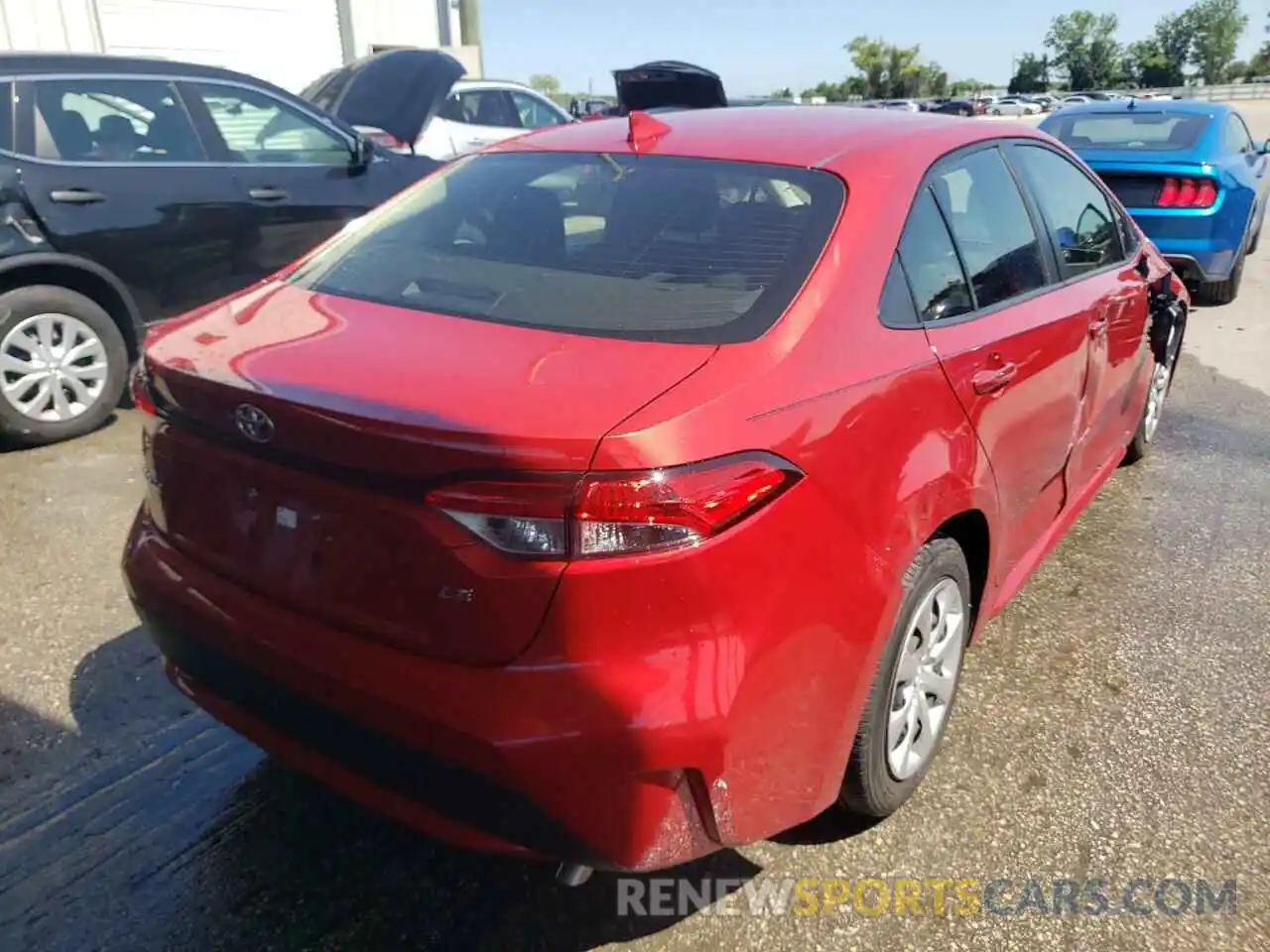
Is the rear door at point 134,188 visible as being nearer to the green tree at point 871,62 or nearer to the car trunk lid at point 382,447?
the car trunk lid at point 382,447

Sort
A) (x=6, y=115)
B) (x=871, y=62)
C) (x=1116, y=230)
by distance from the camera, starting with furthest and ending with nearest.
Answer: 1. (x=871, y=62)
2. (x=6, y=115)
3. (x=1116, y=230)

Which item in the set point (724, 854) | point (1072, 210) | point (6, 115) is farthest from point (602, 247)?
point (6, 115)

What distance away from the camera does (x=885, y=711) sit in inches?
90.5

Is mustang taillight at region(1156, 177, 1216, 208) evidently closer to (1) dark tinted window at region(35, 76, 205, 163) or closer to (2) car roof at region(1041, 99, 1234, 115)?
(2) car roof at region(1041, 99, 1234, 115)

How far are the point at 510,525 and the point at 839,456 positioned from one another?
2.14 feet

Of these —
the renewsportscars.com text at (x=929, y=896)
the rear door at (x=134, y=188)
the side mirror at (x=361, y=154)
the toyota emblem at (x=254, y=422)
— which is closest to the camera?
the toyota emblem at (x=254, y=422)

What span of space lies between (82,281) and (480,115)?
739 centimetres

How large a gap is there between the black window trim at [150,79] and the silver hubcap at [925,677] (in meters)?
4.53

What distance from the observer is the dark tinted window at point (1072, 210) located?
333cm

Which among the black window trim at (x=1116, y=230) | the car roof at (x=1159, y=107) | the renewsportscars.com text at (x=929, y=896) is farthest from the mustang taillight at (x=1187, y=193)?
the renewsportscars.com text at (x=929, y=896)

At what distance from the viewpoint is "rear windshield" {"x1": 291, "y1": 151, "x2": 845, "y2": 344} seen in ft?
7.26

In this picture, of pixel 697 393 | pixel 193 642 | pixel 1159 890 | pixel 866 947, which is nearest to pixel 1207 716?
pixel 1159 890

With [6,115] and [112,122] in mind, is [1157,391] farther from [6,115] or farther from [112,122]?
[6,115]

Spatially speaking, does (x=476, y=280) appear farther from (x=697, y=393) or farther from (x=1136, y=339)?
(x=1136, y=339)
